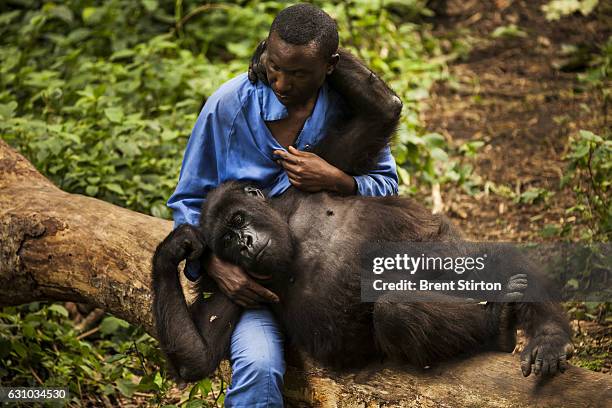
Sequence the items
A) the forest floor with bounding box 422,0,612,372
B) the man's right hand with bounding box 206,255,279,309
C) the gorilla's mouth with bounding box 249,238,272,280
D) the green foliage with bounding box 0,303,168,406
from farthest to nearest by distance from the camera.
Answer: the forest floor with bounding box 422,0,612,372 → the green foliage with bounding box 0,303,168,406 → the man's right hand with bounding box 206,255,279,309 → the gorilla's mouth with bounding box 249,238,272,280

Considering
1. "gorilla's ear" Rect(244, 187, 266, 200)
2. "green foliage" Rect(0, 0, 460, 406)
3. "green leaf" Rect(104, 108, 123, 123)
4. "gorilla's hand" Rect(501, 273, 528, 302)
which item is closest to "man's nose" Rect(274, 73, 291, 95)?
"gorilla's ear" Rect(244, 187, 266, 200)

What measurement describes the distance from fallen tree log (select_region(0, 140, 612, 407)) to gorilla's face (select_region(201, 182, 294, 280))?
551 millimetres

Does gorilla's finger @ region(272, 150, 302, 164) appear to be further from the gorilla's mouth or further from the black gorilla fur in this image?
the gorilla's mouth

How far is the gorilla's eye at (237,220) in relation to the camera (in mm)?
4215

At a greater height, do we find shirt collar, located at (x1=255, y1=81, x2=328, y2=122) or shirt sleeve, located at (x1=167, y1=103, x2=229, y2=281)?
shirt collar, located at (x1=255, y1=81, x2=328, y2=122)

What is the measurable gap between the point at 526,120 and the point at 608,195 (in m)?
2.01

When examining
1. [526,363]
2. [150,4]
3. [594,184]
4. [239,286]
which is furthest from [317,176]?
[150,4]

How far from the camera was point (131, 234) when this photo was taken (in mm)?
5016

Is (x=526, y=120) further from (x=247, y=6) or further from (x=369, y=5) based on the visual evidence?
(x=247, y=6)

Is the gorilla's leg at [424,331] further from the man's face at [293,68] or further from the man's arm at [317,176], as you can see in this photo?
the man's face at [293,68]

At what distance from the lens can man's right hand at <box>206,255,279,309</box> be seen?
4.27m

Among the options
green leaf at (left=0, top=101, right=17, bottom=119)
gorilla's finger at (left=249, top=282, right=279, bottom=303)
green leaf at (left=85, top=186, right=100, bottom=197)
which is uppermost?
gorilla's finger at (left=249, top=282, right=279, bottom=303)

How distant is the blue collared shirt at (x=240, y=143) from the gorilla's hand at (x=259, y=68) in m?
0.03

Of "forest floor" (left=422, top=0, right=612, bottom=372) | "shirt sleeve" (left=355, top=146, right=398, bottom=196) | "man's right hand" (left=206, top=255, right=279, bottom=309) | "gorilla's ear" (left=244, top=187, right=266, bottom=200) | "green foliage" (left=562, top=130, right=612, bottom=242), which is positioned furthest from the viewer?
"forest floor" (left=422, top=0, right=612, bottom=372)
